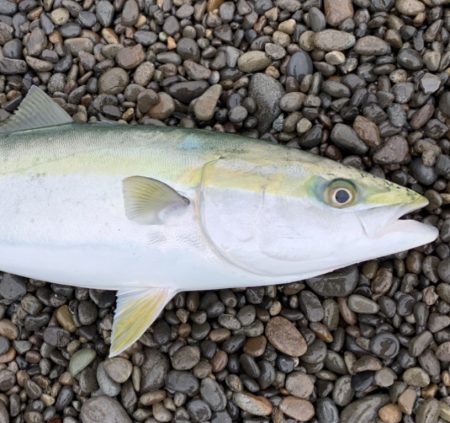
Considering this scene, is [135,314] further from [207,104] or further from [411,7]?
[411,7]

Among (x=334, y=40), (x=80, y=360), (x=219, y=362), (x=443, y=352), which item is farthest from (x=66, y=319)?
(x=334, y=40)

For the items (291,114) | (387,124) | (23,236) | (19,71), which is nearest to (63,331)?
(23,236)

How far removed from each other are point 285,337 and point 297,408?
0.45 metres

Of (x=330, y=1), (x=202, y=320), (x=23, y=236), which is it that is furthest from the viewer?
(x=330, y=1)

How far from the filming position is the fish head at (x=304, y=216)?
109 inches

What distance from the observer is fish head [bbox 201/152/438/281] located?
2.78 metres

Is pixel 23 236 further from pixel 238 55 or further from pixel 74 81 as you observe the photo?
pixel 238 55

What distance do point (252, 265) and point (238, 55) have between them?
1.63 meters

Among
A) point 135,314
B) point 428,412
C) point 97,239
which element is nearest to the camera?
point 97,239

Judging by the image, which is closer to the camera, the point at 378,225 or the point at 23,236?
the point at 378,225

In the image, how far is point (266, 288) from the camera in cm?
348

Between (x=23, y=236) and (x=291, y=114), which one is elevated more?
(x=291, y=114)

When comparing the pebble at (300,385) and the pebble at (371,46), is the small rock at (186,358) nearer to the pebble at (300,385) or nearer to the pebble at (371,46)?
the pebble at (300,385)

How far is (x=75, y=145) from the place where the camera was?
3.06m
